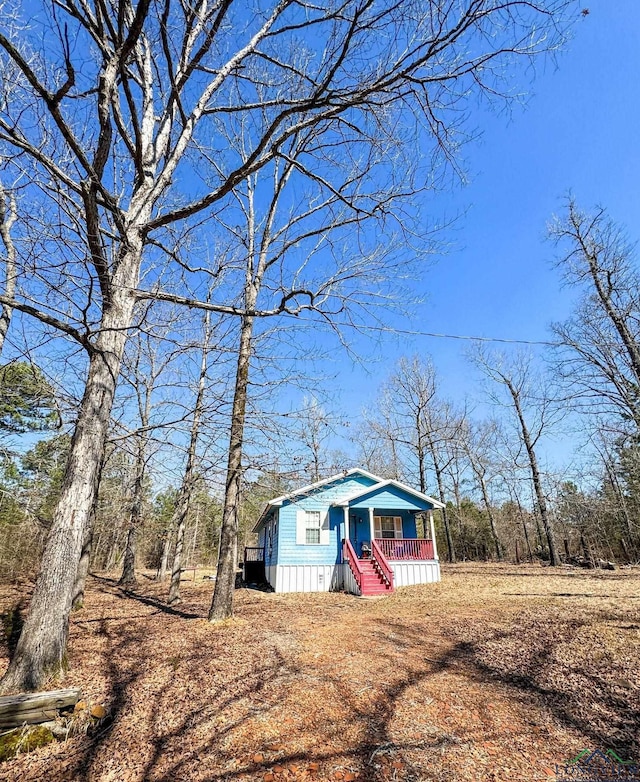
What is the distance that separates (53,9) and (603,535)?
1177 inches

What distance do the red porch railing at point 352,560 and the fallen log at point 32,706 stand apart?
34.5 ft

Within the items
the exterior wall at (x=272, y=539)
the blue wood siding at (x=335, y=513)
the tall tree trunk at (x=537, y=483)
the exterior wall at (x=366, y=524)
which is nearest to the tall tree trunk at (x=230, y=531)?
the blue wood siding at (x=335, y=513)

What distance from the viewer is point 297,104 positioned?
4852 millimetres

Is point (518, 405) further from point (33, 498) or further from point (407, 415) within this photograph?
point (33, 498)

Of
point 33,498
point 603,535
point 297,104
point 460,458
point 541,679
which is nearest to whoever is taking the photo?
point 541,679

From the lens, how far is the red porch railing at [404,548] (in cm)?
1452

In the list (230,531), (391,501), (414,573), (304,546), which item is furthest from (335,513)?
(230,531)

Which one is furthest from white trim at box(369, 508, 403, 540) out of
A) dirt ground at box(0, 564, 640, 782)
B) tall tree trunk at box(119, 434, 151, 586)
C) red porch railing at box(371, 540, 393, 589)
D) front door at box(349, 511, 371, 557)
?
tall tree trunk at box(119, 434, 151, 586)

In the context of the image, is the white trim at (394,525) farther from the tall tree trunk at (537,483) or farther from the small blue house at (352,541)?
the tall tree trunk at (537,483)

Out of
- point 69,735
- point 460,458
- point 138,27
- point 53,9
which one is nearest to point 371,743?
point 69,735

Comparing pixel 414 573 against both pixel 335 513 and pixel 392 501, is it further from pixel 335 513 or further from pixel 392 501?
pixel 335 513

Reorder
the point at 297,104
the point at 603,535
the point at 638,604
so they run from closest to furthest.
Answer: the point at 297,104 < the point at 638,604 < the point at 603,535

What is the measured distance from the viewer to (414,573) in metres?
14.2

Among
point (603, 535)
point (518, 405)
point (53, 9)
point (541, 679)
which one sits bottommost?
point (541, 679)
